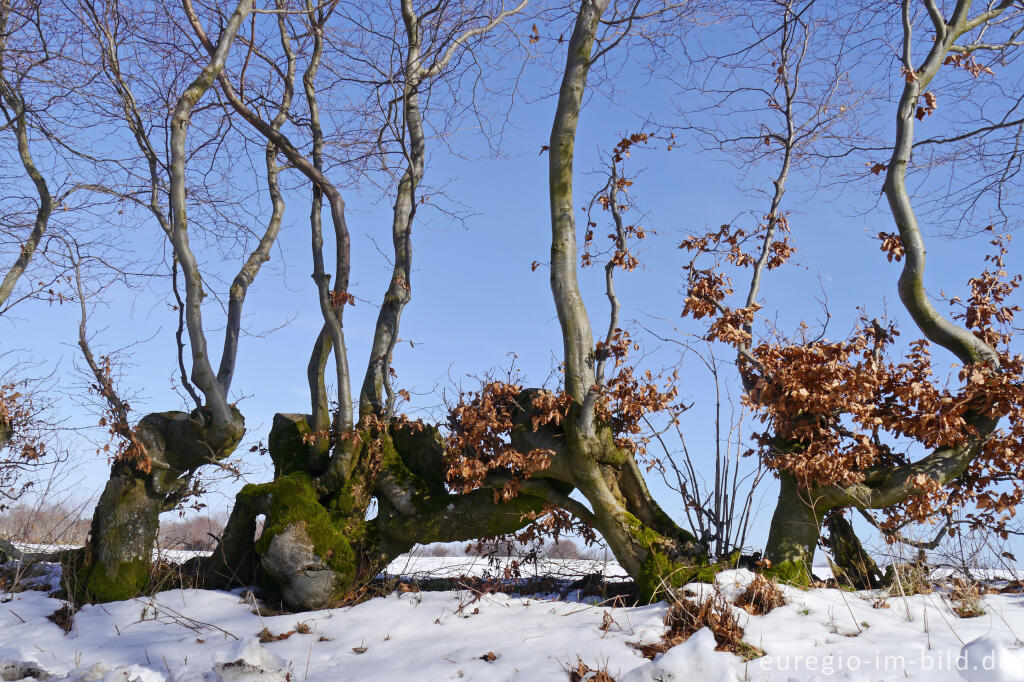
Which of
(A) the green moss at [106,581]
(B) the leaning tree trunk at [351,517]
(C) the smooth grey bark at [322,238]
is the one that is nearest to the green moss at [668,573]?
(B) the leaning tree trunk at [351,517]

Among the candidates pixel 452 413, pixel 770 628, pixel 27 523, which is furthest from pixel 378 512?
pixel 27 523

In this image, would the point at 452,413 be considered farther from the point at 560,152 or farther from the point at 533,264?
the point at 560,152

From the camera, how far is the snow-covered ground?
432 cm

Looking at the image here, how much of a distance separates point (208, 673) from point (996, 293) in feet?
24.9

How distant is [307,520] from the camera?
22.7 ft

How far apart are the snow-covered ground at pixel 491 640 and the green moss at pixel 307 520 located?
0.50 meters

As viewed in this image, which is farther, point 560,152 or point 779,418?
point 560,152

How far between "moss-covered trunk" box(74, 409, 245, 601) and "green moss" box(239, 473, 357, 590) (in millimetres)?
803

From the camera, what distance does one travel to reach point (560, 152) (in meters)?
6.84

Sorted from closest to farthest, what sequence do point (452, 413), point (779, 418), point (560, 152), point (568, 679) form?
point (568, 679) → point (779, 418) → point (560, 152) → point (452, 413)

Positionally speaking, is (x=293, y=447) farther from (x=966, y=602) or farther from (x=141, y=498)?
(x=966, y=602)

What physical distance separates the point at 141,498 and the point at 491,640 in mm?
4328

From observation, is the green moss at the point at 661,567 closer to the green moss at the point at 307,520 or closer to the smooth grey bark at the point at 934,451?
the smooth grey bark at the point at 934,451

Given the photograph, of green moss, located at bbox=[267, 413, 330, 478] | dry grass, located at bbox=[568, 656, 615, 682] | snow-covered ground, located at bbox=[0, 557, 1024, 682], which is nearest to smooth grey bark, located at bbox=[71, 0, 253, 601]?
snow-covered ground, located at bbox=[0, 557, 1024, 682]
